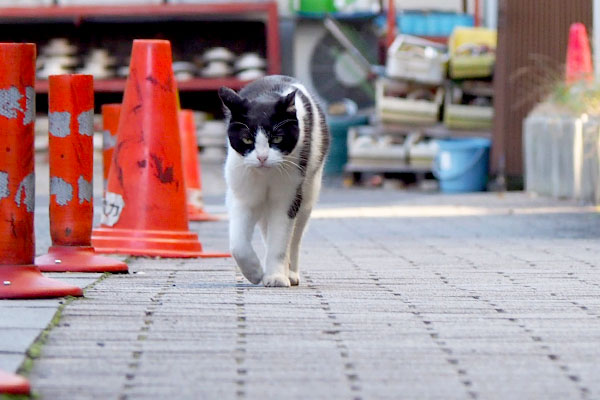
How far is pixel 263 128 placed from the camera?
5.56 meters

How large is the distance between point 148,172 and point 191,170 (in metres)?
3.60

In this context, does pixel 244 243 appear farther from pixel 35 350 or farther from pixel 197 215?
pixel 197 215

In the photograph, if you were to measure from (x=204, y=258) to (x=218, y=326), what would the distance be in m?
2.93

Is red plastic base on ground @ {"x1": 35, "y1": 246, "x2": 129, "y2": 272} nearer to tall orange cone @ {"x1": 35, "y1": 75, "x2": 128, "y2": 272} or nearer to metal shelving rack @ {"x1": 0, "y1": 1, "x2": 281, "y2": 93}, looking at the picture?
tall orange cone @ {"x1": 35, "y1": 75, "x2": 128, "y2": 272}

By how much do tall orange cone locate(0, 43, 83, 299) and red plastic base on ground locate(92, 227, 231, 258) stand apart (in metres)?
2.23

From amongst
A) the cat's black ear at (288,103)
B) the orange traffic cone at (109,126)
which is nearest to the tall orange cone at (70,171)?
the cat's black ear at (288,103)

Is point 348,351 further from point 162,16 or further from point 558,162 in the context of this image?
point 162,16

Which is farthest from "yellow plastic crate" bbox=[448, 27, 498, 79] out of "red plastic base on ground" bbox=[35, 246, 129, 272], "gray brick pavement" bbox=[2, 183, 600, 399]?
"red plastic base on ground" bbox=[35, 246, 129, 272]

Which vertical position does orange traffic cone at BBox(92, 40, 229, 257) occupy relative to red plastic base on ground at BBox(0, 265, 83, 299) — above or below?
above

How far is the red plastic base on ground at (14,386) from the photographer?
3.14 m

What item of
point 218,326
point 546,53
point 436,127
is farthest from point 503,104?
point 218,326

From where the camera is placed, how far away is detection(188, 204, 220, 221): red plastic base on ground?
35.0 ft

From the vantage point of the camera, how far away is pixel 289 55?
72.8 feet

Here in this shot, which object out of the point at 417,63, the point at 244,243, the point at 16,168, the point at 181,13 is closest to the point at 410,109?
the point at 417,63
